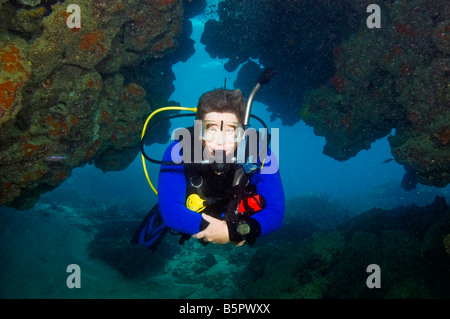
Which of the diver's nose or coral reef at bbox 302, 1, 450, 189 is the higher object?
coral reef at bbox 302, 1, 450, 189

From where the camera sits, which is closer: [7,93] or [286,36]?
[7,93]

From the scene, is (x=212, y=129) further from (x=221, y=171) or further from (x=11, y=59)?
(x=11, y=59)

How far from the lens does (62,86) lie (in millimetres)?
5367

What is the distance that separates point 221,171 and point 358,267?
4387mm

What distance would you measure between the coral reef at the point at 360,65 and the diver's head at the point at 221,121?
18.9 feet

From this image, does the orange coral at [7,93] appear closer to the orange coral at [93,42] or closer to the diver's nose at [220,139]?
the orange coral at [93,42]

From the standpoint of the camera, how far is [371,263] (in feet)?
18.1

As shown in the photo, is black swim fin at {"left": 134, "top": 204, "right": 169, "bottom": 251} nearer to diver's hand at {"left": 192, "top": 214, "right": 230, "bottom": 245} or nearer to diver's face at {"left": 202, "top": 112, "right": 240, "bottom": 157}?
diver's face at {"left": 202, "top": 112, "right": 240, "bottom": 157}

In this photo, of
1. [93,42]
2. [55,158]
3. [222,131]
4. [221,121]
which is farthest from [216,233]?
[93,42]

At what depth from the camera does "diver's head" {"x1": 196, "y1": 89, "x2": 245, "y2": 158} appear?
3.44 meters

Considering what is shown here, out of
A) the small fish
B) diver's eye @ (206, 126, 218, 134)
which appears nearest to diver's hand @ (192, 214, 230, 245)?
diver's eye @ (206, 126, 218, 134)

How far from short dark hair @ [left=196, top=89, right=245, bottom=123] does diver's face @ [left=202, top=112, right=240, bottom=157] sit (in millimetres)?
86

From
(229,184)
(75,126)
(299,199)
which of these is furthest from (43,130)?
(299,199)

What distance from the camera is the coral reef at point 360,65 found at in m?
6.61
